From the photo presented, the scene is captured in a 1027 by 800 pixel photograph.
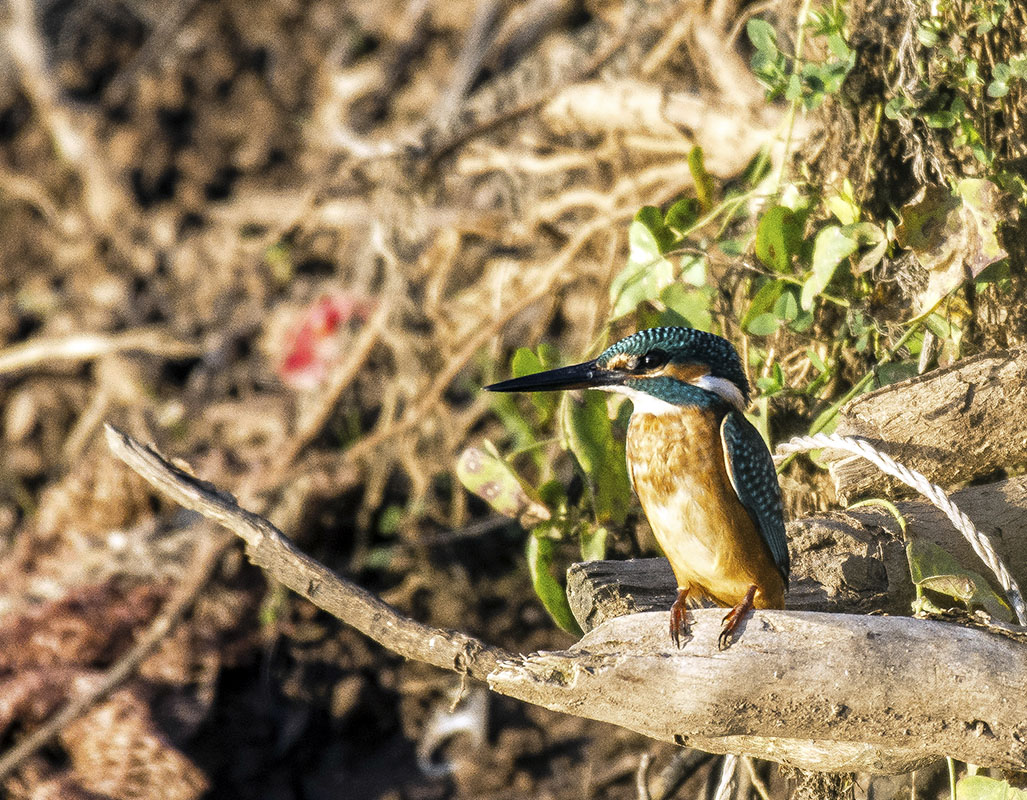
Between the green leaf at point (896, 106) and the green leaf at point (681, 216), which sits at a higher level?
the green leaf at point (896, 106)

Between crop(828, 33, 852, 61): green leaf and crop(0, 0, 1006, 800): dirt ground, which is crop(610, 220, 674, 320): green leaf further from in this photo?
crop(0, 0, 1006, 800): dirt ground

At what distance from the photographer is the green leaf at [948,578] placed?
1.67 m

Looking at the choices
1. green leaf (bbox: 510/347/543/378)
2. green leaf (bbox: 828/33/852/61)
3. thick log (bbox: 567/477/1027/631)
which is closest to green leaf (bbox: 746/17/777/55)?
green leaf (bbox: 828/33/852/61)

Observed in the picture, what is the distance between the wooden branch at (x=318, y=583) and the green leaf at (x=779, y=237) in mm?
900

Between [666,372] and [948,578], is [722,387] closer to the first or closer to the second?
[666,372]

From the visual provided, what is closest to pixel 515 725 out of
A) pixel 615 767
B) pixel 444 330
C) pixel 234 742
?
pixel 615 767

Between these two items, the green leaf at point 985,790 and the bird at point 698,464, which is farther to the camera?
the bird at point 698,464

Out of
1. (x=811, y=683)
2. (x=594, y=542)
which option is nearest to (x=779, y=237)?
(x=594, y=542)

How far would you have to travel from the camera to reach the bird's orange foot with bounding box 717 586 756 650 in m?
1.58

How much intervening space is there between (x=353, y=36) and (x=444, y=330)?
2417mm

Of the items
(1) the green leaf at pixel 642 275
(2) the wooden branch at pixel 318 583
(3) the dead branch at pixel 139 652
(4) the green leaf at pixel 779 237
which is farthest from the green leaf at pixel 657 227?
(3) the dead branch at pixel 139 652

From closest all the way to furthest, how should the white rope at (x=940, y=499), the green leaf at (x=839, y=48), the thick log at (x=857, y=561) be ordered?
1. the white rope at (x=940, y=499)
2. the thick log at (x=857, y=561)
3. the green leaf at (x=839, y=48)

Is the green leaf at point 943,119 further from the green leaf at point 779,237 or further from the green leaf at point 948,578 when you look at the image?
the green leaf at point 948,578

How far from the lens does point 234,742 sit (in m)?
3.35
